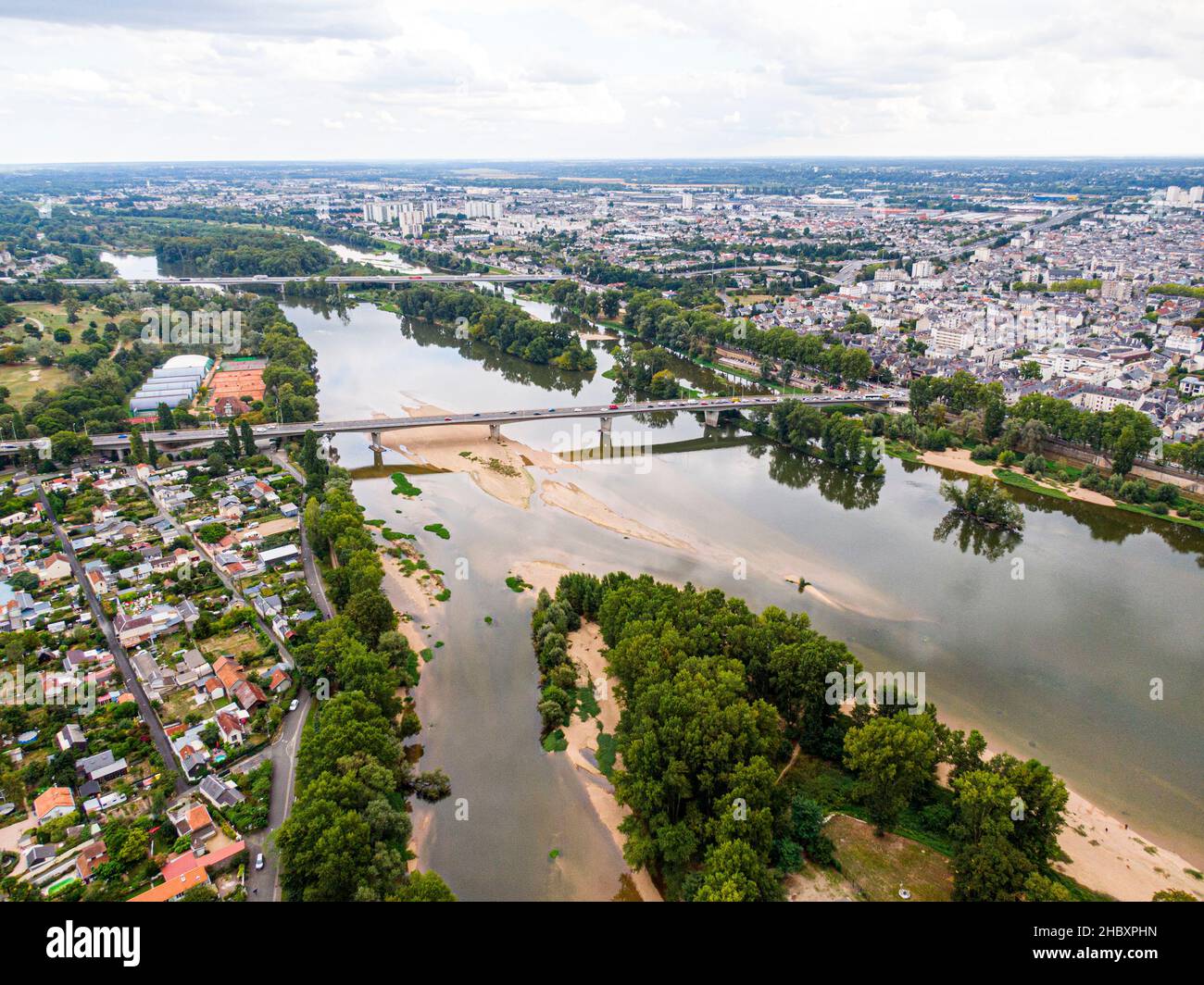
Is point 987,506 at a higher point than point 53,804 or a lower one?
higher

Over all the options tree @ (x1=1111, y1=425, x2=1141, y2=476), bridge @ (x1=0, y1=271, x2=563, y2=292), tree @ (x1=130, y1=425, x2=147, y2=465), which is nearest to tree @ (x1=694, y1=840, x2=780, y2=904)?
tree @ (x1=1111, y1=425, x2=1141, y2=476)

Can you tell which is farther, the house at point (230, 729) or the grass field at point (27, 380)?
the grass field at point (27, 380)

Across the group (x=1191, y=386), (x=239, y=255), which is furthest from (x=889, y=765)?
(x=239, y=255)

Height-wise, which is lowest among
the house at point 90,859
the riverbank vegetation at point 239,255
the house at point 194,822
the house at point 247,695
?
the house at point 90,859

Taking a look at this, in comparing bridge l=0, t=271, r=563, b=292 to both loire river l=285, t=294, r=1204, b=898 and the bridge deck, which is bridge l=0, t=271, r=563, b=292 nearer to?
loire river l=285, t=294, r=1204, b=898

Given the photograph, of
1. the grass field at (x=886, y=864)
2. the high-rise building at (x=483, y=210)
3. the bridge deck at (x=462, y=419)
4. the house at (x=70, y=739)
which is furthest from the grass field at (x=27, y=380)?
the high-rise building at (x=483, y=210)

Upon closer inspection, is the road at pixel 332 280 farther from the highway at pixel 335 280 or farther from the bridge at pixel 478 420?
the bridge at pixel 478 420

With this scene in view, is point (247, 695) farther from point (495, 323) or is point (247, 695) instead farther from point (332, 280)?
point (332, 280)
